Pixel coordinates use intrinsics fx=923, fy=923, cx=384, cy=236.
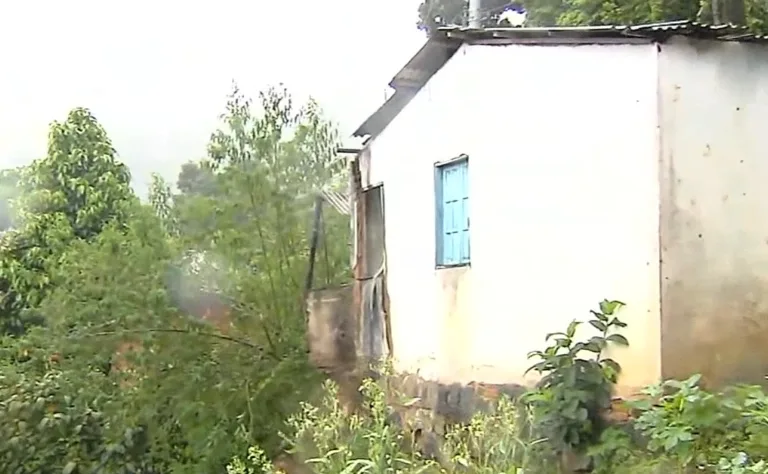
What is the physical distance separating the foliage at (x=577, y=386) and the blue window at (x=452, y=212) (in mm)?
1620

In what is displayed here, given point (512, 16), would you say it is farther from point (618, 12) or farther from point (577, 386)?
point (577, 386)

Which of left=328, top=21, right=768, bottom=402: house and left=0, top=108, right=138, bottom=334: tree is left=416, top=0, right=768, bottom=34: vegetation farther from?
left=0, top=108, right=138, bottom=334: tree

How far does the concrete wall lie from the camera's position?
17.3ft

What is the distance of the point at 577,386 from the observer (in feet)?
17.1

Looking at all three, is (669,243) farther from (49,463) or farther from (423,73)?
(49,463)

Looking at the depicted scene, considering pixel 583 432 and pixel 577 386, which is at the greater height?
pixel 577 386

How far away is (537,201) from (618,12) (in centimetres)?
568

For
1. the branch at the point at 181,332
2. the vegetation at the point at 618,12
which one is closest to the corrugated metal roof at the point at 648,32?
the vegetation at the point at 618,12

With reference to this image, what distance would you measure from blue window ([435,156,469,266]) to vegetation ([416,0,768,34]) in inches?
115

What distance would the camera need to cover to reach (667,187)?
5.27 meters

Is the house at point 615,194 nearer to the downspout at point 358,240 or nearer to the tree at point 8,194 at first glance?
the downspout at point 358,240

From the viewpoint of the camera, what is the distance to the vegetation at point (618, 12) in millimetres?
8898

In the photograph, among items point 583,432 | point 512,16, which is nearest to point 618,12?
point 512,16

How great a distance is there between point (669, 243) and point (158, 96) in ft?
42.8
